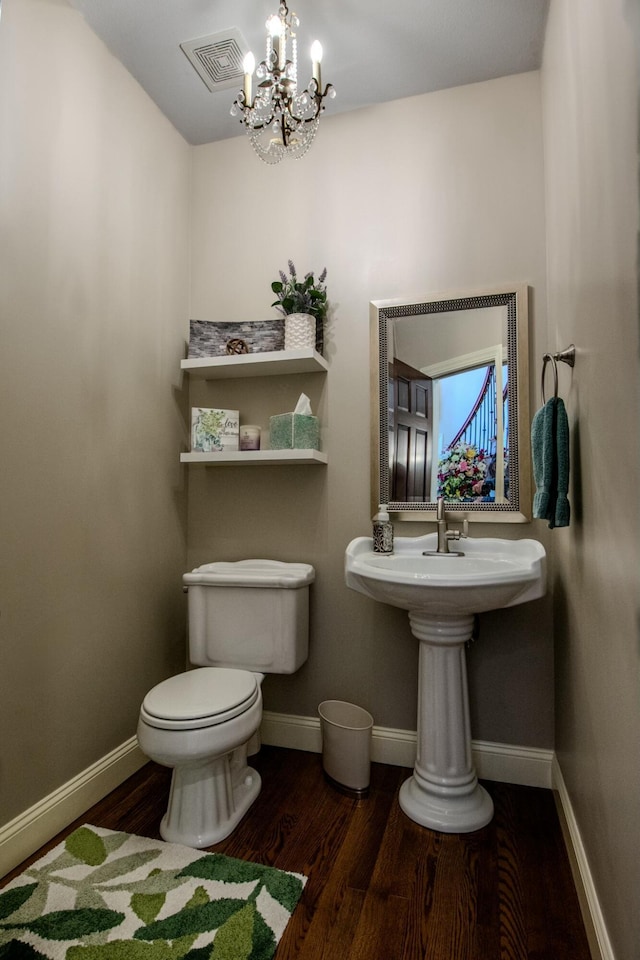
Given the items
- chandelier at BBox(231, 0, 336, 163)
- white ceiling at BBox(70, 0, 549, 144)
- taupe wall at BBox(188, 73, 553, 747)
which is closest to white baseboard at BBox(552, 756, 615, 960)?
taupe wall at BBox(188, 73, 553, 747)

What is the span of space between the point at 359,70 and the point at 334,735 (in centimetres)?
250

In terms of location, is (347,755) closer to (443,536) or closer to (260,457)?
(443,536)

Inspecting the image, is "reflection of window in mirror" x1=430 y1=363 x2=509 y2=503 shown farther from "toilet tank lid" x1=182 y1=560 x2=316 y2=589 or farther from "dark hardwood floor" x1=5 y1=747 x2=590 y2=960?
"dark hardwood floor" x1=5 y1=747 x2=590 y2=960

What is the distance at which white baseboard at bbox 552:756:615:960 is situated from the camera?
3.32ft

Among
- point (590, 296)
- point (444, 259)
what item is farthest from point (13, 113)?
point (590, 296)

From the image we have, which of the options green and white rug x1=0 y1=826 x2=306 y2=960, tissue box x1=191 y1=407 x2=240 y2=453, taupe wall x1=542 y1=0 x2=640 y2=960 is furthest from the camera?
tissue box x1=191 y1=407 x2=240 y2=453

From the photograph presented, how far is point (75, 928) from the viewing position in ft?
3.82

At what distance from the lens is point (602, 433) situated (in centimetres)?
104

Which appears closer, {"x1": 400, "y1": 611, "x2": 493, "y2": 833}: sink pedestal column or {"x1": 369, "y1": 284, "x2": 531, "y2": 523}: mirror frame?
{"x1": 400, "y1": 611, "x2": 493, "y2": 833}: sink pedestal column

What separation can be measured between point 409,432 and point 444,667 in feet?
2.86

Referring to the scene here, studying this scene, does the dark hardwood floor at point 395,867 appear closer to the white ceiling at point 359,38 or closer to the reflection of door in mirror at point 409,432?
the reflection of door in mirror at point 409,432

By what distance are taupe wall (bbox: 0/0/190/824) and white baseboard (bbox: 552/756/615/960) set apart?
1.49m

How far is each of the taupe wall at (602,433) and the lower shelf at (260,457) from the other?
91cm

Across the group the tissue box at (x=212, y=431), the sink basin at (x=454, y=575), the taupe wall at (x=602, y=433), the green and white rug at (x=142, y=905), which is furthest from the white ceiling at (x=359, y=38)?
the green and white rug at (x=142, y=905)
